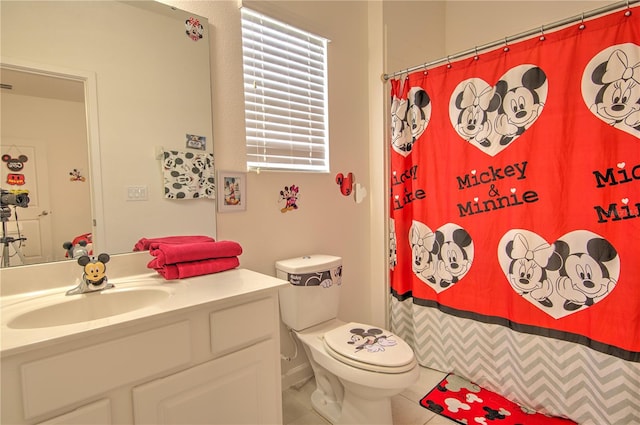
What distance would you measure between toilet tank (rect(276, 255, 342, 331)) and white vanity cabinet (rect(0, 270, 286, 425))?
16.0 inches

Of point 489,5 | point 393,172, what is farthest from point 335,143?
point 489,5

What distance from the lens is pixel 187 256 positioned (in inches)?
50.3

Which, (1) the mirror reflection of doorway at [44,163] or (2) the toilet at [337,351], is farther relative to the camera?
(2) the toilet at [337,351]

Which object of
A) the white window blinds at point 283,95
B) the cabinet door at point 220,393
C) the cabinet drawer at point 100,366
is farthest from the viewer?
the white window blinds at point 283,95

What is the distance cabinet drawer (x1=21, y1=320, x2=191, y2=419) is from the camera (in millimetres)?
751

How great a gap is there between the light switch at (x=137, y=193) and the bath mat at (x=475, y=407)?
171 centimetres

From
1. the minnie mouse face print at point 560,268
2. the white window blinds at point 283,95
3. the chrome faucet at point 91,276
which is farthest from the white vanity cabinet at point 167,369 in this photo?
the minnie mouse face print at point 560,268

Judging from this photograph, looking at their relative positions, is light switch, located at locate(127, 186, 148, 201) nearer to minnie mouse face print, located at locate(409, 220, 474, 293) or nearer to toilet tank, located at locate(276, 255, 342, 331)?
toilet tank, located at locate(276, 255, 342, 331)

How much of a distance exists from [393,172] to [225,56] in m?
1.20

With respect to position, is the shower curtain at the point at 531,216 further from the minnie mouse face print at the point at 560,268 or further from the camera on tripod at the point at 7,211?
the camera on tripod at the point at 7,211

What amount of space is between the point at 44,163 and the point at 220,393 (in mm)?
1017

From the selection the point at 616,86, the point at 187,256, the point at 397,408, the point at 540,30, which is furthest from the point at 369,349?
the point at 540,30

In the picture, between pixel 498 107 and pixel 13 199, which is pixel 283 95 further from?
pixel 13 199

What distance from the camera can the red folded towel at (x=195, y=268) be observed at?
125 cm
